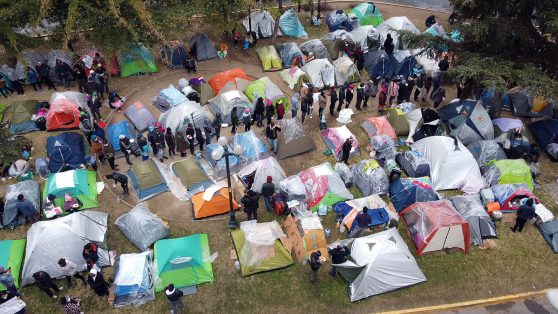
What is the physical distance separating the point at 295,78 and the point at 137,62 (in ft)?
27.3

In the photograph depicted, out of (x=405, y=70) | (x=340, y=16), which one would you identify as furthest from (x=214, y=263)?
(x=340, y=16)

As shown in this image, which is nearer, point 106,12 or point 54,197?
point 54,197

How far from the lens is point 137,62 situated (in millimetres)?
22516

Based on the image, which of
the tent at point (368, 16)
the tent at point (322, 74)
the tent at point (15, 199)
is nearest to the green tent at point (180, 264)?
the tent at point (15, 199)

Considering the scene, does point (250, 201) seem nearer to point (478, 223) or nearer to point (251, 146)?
point (251, 146)

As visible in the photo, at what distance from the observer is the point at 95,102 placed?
1900cm

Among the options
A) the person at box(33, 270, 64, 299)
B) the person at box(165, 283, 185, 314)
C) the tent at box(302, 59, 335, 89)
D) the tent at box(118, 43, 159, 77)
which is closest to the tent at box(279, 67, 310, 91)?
the tent at box(302, 59, 335, 89)

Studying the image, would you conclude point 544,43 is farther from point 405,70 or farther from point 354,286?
point 354,286

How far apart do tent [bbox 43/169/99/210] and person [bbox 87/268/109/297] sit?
3.93 meters

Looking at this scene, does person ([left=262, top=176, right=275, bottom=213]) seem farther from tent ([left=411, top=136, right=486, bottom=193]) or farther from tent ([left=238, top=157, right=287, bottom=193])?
tent ([left=411, top=136, right=486, bottom=193])

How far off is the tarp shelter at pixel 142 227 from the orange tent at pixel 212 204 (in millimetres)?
1258

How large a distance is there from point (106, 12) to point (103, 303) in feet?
41.8

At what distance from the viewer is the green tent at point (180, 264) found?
13.0 metres

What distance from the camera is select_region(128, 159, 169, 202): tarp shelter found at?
52.4 ft
